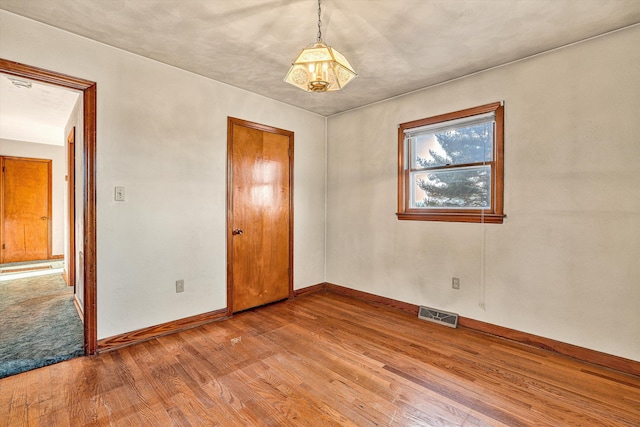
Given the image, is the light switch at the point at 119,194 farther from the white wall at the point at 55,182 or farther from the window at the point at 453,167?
the white wall at the point at 55,182

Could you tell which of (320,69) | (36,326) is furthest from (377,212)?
(36,326)

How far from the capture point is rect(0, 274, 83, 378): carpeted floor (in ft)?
7.57

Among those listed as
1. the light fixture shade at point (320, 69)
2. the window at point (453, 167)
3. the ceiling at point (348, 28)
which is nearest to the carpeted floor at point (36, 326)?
the ceiling at point (348, 28)

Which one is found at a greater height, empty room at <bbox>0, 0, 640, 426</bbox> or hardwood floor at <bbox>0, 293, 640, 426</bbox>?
empty room at <bbox>0, 0, 640, 426</bbox>

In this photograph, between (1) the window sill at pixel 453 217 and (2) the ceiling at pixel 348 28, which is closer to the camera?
(2) the ceiling at pixel 348 28

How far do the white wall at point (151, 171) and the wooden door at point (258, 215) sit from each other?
0.13 metres

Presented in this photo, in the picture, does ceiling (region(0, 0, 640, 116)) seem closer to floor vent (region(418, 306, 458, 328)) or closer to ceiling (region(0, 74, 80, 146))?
ceiling (region(0, 74, 80, 146))

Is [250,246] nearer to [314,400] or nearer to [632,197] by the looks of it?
[314,400]

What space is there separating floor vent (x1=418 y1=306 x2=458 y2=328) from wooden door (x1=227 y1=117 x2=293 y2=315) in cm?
168

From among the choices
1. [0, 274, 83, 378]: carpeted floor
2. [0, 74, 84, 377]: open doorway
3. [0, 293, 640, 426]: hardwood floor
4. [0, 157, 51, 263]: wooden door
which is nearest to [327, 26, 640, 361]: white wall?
[0, 293, 640, 426]: hardwood floor

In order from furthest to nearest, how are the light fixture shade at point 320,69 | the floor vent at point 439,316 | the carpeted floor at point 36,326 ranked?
the floor vent at point 439,316, the carpeted floor at point 36,326, the light fixture shade at point 320,69

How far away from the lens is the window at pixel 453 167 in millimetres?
2818

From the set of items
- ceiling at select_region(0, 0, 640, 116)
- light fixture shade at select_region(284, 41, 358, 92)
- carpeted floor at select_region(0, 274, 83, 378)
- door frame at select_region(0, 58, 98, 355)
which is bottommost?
carpeted floor at select_region(0, 274, 83, 378)

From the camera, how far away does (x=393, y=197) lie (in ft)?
11.8
